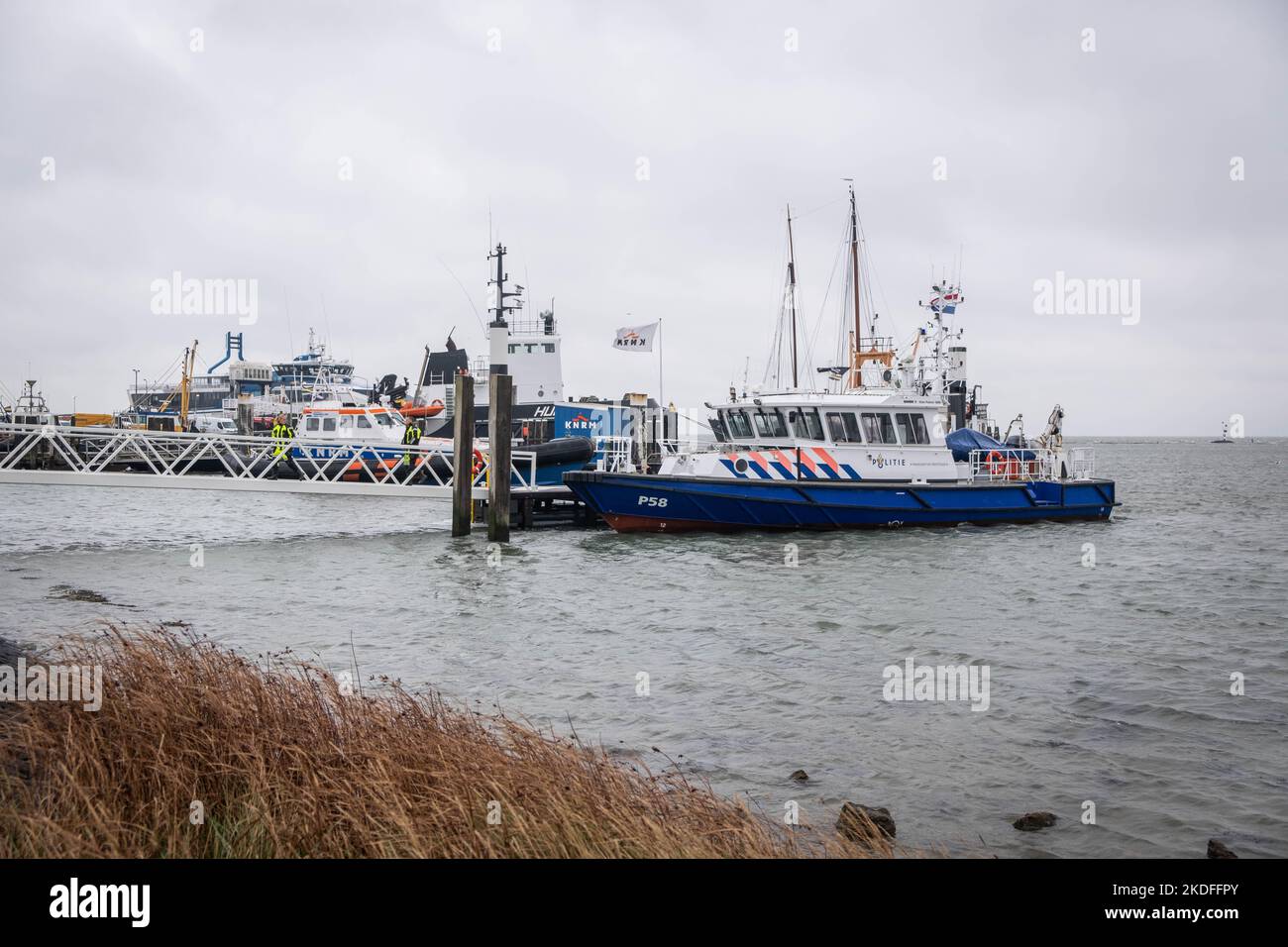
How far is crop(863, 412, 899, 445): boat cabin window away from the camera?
78.4 feet

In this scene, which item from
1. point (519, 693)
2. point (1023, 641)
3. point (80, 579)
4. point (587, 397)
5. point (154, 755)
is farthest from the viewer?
point (587, 397)

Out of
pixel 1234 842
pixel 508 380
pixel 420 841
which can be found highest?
pixel 508 380

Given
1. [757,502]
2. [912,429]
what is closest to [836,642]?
[757,502]

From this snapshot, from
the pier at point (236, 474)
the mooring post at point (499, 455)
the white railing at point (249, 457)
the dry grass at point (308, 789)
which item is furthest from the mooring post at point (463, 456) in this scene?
the dry grass at point (308, 789)

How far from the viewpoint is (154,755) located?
5.47 m

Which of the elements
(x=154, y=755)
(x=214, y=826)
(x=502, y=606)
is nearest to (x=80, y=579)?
(x=502, y=606)

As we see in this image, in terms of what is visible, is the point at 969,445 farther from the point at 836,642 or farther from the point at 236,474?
the point at 236,474

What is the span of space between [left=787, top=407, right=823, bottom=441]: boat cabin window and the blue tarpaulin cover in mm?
4823

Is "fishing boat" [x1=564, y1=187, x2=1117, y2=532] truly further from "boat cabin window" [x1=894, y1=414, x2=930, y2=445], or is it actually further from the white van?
the white van

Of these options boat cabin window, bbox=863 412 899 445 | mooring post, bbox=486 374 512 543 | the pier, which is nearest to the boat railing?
boat cabin window, bbox=863 412 899 445

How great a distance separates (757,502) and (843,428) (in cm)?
297

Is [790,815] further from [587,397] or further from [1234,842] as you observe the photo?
[587,397]

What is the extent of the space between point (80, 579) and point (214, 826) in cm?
1419
